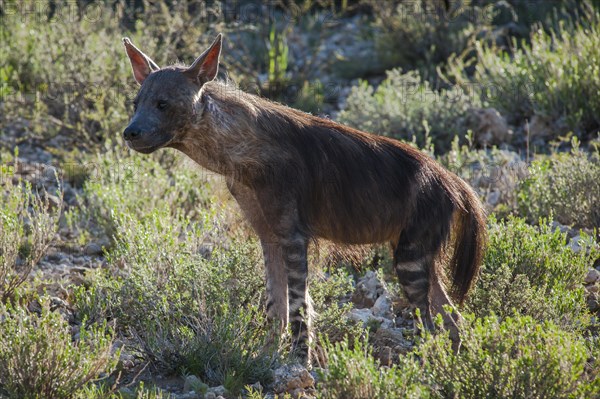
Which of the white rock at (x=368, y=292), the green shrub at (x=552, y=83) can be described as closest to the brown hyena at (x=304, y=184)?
the white rock at (x=368, y=292)

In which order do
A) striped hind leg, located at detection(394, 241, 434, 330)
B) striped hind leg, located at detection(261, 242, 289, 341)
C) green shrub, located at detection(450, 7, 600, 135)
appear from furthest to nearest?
green shrub, located at detection(450, 7, 600, 135) → striped hind leg, located at detection(261, 242, 289, 341) → striped hind leg, located at detection(394, 241, 434, 330)

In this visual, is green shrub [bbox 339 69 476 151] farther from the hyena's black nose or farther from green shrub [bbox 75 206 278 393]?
the hyena's black nose

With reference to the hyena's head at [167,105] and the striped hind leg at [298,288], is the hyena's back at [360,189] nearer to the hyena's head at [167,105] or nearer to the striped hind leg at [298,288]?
the striped hind leg at [298,288]

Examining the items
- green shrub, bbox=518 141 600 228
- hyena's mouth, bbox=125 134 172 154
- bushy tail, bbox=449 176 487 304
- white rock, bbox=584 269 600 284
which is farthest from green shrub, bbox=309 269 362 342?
green shrub, bbox=518 141 600 228

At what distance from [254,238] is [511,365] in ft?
7.55

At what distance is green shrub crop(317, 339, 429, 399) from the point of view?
415 centimetres

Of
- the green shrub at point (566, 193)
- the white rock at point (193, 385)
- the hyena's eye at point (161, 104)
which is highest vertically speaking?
the hyena's eye at point (161, 104)

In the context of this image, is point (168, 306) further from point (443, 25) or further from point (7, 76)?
point (443, 25)

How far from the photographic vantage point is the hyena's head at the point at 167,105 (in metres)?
5.14

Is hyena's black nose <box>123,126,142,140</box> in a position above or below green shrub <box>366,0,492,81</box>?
below

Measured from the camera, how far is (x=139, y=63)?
18.7ft

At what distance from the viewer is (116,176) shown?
7.85 m

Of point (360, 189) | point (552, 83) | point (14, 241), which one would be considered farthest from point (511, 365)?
point (552, 83)

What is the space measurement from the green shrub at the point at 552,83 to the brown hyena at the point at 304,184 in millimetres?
3613
